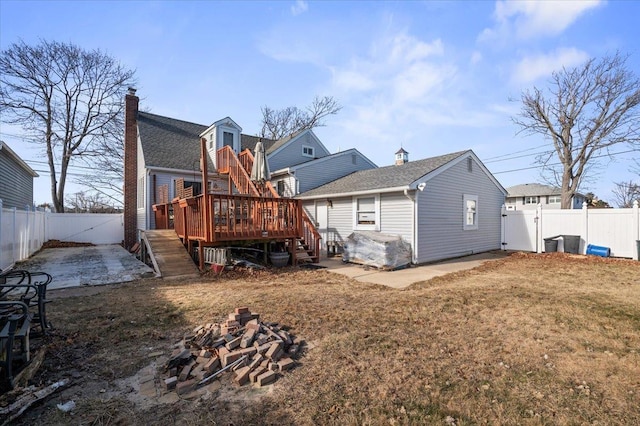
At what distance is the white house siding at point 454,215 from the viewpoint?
10.5m

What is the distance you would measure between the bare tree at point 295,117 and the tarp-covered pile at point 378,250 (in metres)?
21.0

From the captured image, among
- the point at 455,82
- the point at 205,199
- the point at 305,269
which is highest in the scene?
the point at 455,82

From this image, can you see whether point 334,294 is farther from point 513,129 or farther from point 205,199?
point 513,129

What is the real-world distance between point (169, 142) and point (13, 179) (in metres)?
6.35

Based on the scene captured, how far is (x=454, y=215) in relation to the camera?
11719 mm

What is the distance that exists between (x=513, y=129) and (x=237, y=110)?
1964 cm

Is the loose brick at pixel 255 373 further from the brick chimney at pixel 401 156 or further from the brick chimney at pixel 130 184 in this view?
the brick chimney at pixel 401 156

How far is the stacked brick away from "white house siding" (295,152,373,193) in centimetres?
1161

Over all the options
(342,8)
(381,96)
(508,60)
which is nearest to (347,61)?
(381,96)

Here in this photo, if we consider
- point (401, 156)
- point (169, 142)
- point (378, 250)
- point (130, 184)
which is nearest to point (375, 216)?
point (378, 250)

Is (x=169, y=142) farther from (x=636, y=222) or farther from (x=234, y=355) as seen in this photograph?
(x=636, y=222)

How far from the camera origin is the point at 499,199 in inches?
560

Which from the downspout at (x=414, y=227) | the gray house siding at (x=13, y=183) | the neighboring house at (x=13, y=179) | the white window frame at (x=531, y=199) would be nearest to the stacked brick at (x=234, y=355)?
the downspout at (x=414, y=227)

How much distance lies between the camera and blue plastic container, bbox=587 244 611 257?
1136 cm
